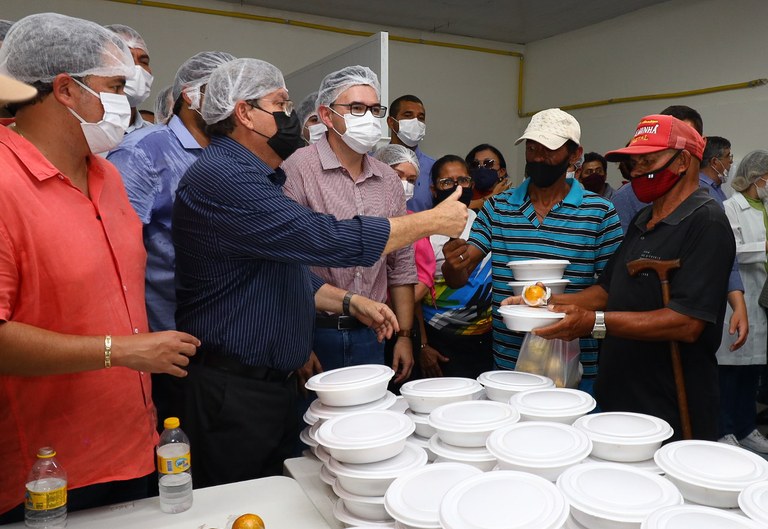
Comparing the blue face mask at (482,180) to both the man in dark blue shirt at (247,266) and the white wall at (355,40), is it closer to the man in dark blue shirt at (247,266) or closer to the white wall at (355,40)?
the man in dark blue shirt at (247,266)

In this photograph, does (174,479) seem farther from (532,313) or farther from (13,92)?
(532,313)

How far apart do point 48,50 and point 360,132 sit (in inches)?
52.8

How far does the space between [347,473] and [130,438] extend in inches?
26.2

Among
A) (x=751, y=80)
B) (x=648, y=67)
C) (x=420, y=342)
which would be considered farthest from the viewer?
(x=648, y=67)

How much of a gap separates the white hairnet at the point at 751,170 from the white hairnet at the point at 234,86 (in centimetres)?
395

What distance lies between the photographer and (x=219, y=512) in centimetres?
→ 146

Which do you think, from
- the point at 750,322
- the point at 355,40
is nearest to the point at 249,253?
the point at 750,322

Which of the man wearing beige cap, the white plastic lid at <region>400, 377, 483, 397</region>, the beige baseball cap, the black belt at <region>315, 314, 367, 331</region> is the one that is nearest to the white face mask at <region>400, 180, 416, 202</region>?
the man wearing beige cap

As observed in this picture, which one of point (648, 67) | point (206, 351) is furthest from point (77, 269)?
point (648, 67)

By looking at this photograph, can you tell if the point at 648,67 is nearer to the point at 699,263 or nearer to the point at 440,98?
the point at 440,98

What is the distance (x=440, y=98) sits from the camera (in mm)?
8695

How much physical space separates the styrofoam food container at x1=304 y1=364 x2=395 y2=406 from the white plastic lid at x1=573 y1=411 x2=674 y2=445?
0.56 meters

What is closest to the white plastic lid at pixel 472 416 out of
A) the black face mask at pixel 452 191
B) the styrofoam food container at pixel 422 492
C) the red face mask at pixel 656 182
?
the styrofoam food container at pixel 422 492

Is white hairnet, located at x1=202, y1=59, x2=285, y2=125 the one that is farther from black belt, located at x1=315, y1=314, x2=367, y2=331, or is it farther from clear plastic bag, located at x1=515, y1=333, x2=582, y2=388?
clear plastic bag, located at x1=515, y1=333, x2=582, y2=388
